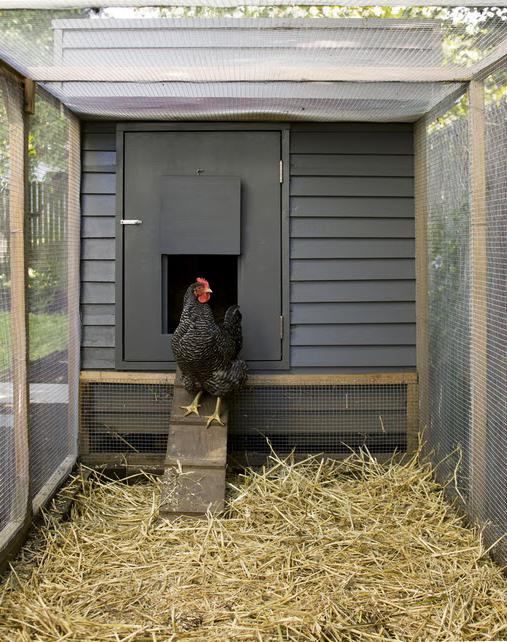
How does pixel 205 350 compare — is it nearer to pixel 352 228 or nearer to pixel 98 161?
pixel 352 228

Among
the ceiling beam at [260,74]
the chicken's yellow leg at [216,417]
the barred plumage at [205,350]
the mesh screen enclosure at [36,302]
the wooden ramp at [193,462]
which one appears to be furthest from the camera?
the chicken's yellow leg at [216,417]

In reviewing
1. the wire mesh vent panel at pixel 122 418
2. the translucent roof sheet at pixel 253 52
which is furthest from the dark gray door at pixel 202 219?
Answer: the translucent roof sheet at pixel 253 52

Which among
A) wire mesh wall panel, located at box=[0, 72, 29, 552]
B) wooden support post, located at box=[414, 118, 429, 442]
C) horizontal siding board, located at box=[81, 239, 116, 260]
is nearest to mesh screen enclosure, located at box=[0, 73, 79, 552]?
wire mesh wall panel, located at box=[0, 72, 29, 552]

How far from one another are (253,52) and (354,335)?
195cm

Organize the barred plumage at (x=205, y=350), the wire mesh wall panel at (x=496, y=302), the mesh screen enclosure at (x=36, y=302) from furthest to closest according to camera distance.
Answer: the barred plumage at (x=205, y=350), the mesh screen enclosure at (x=36, y=302), the wire mesh wall panel at (x=496, y=302)

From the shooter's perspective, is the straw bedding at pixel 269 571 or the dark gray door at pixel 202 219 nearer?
the straw bedding at pixel 269 571

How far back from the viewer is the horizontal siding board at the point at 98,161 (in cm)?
411

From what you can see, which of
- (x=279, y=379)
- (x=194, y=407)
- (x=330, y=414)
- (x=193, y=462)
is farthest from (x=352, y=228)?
(x=193, y=462)

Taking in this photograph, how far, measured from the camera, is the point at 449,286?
3.54 metres

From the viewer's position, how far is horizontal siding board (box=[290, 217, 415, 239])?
4133mm

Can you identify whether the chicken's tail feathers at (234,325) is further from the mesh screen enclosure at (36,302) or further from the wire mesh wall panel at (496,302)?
the wire mesh wall panel at (496,302)

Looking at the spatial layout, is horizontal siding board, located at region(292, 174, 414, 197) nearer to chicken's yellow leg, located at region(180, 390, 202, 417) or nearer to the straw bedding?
chicken's yellow leg, located at region(180, 390, 202, 417)

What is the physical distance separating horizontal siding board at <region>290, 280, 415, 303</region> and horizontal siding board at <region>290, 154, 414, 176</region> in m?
0.70

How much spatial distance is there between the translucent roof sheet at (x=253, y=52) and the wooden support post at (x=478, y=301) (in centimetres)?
25
